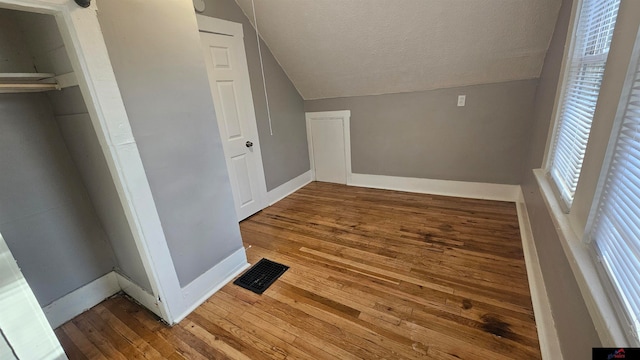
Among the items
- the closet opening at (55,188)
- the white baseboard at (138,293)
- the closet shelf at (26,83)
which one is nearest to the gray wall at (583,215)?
the closet opening at (55,188)

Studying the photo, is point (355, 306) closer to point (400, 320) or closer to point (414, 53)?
point (400, 320)

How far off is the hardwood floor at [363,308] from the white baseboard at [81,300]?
7 centimetres

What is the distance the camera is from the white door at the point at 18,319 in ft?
3.35

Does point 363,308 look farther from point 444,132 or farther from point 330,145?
point 330,145

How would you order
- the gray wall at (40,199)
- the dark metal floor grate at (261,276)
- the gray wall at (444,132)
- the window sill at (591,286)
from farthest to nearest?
the gray wall at (444,132) < the dark metal floor grate at (261,276) < the gray wall at (40,199) < the window sill at (591,286)

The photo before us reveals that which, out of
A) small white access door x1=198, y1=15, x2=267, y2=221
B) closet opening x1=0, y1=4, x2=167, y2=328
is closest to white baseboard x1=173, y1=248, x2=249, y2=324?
closet opening x1=0, y1=4, x2=167, y2=328

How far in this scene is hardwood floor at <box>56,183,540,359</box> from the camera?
1413 mm

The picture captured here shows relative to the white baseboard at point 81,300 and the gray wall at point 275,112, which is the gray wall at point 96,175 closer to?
the white baseboard at point 81,300

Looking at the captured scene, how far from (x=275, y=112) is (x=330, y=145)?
3.32ft

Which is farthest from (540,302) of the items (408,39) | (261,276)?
(408,39)

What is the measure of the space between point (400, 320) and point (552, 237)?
100cm

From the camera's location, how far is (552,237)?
4.75 ft

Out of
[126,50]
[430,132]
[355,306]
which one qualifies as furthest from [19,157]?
[430,132]

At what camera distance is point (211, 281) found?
1914 mm
